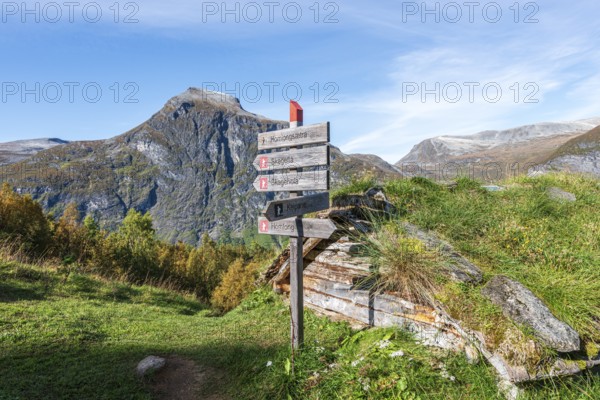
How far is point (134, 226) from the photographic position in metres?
51.3

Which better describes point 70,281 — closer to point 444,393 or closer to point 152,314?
point 152,314

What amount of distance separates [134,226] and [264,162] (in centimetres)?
5204

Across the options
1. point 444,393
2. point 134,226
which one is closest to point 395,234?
point 444,393

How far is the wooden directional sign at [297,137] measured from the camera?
220 inches

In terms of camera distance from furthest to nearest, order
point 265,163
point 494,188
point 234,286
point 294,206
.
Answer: point 234,286, point 494,188, point 265,163, point 294,206

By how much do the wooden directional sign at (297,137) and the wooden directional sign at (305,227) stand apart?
54.8 inches

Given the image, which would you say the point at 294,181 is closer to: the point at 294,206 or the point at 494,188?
the point at 294,206

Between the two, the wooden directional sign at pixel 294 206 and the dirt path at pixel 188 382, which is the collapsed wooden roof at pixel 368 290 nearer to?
the wooden directional sign at pixel 294 206

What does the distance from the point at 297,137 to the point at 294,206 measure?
4.36 feet

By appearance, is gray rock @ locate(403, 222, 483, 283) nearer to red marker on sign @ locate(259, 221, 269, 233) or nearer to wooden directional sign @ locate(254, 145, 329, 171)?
wooden directional sign @ locate(254, 145, 329, 171)

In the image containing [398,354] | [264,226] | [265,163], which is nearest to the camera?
[398,354]

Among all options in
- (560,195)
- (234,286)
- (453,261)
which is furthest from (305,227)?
(234,286)

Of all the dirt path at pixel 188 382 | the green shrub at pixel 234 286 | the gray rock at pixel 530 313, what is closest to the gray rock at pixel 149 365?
the dirt path at pixel 188 382

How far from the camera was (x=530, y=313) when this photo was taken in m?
4.36
